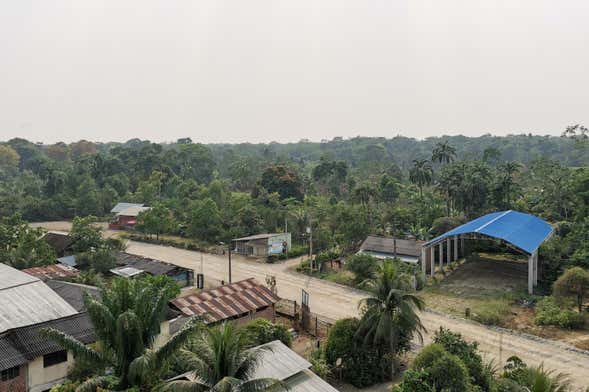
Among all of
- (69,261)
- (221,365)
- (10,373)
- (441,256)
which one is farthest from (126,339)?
(441,256)

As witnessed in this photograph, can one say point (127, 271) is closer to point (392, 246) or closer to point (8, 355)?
point (8, 355)

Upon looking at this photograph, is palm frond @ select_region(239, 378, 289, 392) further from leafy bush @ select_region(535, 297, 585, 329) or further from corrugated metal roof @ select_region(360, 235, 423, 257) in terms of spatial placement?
corrugated metal roof @ select_region(360, 235, 423, 257)

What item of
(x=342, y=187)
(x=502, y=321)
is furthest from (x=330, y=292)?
(x=342, y=187)

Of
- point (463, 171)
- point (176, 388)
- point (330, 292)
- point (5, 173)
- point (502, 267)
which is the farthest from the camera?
point (5, 173)

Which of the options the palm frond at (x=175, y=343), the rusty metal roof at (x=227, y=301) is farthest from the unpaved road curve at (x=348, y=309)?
the palm frond at (x=175, y=343)

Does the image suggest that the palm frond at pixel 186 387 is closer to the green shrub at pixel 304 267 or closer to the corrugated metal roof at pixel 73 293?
the corrugated metal roof at pixel 73 293

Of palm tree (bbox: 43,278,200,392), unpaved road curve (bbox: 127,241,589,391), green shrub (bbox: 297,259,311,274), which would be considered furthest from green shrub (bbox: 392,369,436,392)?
green shrub (bbox: 297,259,311,274)

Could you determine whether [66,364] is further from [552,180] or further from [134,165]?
[134,165]
